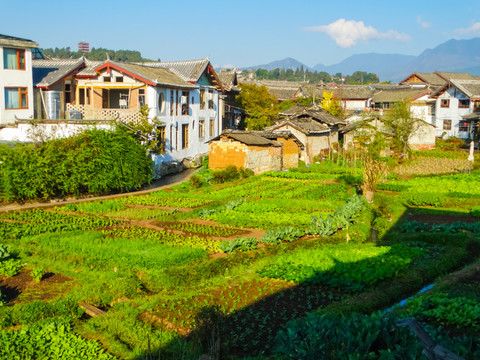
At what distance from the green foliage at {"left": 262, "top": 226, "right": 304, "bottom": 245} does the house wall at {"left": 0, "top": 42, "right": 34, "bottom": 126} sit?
22.0 m

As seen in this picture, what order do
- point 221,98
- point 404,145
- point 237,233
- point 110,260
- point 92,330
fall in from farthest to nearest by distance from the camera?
point 221,98 < point 404,145 < point 237,233 < point 110,260 < point 92,330

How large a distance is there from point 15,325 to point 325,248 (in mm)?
8859

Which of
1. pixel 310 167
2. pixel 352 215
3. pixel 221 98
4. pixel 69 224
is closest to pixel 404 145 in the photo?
pixel 310 167

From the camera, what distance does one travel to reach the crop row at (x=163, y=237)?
56.1 feet

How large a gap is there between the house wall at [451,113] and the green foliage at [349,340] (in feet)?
159

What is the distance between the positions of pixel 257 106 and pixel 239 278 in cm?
4018

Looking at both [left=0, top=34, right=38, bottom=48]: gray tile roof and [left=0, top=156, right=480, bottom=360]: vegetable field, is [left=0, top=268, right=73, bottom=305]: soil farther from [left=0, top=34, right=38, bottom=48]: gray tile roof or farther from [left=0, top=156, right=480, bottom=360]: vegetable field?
[left=0, top=34, right=38, bottom=48]: gray tile roof

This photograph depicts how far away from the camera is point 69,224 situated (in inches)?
773

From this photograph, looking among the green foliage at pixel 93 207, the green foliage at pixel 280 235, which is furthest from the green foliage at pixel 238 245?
the green foliage at pixel 93 207

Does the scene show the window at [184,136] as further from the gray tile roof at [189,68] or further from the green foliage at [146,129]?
the green foliage at [146,129]

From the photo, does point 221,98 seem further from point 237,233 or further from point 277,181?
point 237,233

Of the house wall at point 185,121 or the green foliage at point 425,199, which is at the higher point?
the house wall at point 185,121

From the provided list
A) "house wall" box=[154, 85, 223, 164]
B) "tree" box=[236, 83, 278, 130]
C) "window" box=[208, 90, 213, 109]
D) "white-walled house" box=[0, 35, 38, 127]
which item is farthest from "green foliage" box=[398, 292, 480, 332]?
"tree" box=[236, 83, 278, 130]

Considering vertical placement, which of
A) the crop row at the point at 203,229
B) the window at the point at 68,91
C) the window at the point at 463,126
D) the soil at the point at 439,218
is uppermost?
the window at the point at 68,91
